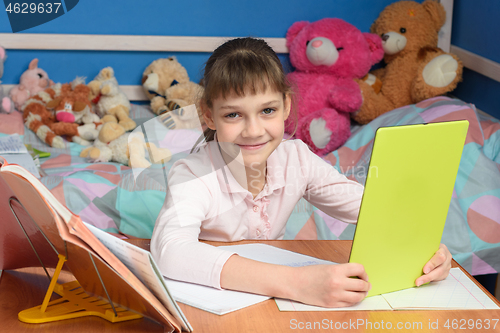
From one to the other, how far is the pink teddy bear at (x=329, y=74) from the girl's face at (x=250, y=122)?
1048 mm

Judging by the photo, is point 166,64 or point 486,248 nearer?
point 486,248

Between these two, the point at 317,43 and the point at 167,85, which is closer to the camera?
the point at 317,43

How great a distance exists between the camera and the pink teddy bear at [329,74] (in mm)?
1971

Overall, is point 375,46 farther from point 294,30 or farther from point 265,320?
point 265,320

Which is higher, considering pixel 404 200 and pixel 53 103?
pixel 404 200

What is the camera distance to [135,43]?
2170 millimetres

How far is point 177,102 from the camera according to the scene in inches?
82.6

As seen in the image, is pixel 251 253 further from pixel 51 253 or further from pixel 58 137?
pixel 58 137

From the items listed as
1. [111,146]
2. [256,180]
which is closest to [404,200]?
[256,180]

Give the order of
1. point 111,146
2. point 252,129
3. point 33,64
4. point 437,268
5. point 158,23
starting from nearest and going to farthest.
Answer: point 437,268, point 252,129, point 111,146, point 33,64, point 158,23

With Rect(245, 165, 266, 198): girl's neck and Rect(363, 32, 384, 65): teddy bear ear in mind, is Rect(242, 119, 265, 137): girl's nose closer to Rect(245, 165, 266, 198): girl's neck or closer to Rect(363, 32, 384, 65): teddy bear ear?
Rect(245, 165, 266, 198): girl's neck

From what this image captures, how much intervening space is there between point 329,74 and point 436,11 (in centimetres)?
59

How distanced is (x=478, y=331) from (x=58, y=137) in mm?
1825

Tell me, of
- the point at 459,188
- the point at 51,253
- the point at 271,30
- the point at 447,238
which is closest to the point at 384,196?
the point at 51,253
